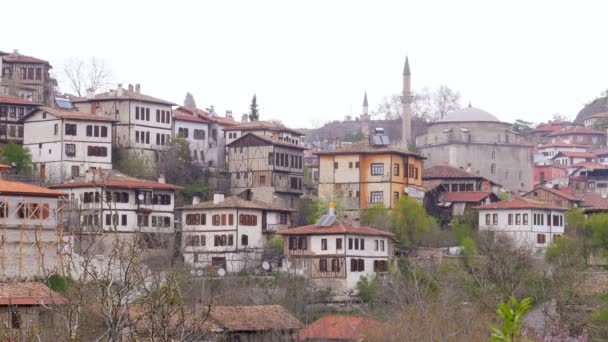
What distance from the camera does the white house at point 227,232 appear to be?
63594 mm

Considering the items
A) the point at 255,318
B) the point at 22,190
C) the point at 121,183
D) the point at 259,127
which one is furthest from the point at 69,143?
the point at 255,318

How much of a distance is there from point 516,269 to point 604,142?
5818 centimetres

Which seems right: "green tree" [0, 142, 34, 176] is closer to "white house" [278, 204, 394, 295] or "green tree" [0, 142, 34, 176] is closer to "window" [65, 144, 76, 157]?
"window" [65, 144, 76, 157]

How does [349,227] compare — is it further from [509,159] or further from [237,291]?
[509,159]

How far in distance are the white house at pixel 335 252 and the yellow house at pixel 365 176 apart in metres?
6.62

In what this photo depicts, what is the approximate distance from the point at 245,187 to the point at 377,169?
285 inches

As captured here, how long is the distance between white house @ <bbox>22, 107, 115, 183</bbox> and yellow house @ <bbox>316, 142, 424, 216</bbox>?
443 inches

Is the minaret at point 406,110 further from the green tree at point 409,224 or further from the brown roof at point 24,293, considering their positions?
the brown roof at point 24,293

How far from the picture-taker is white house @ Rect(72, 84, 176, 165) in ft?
237

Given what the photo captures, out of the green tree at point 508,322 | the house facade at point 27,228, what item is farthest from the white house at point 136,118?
the green tree at point 508,322

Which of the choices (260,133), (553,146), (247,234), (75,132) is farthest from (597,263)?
(553,146)


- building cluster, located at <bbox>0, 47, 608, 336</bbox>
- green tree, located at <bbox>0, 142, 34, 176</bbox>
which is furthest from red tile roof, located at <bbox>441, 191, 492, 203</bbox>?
green tree, located at <bbox>0, 142, 34, 176</bbox>

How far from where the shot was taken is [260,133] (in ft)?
251

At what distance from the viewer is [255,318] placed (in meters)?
51.0
